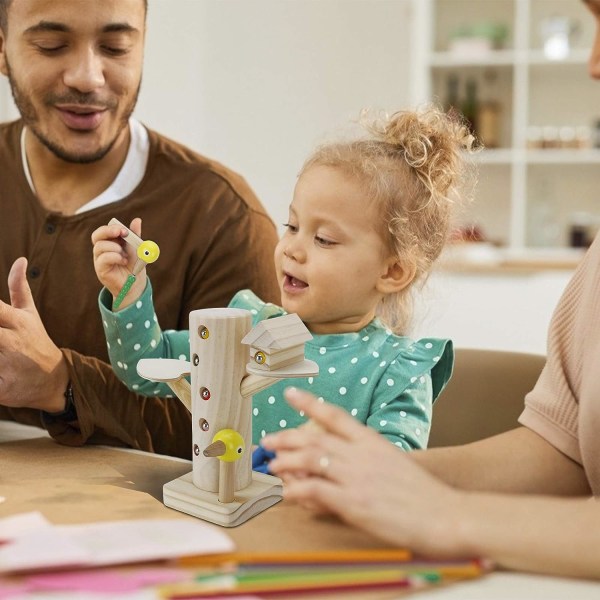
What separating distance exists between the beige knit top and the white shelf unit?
3.66 metres

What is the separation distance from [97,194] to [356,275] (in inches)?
25.4

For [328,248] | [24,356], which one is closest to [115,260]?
[24,356]

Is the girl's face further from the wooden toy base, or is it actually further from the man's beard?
the man's beard

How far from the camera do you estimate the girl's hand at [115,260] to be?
3.85 feet

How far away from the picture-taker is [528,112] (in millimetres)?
4883

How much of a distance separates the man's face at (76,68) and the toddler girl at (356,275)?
46 centimetres

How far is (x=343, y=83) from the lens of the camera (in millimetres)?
3969

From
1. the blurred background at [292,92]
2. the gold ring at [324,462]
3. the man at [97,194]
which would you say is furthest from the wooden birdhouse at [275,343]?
the blurred background at [292,92]

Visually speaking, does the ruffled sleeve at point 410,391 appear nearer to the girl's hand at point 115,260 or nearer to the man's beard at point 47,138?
the girl's hand at point 115,260

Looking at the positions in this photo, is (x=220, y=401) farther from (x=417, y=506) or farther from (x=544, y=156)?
(x=544, y=156)

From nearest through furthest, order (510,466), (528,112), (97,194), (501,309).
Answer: (510,466) → (97,194) → (501,309) → (528,112)

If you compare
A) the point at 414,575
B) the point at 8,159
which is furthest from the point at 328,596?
the point at 8,159

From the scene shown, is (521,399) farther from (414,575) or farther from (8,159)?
(8,159)

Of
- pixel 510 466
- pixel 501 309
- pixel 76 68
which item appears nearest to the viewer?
pixel 510 466
